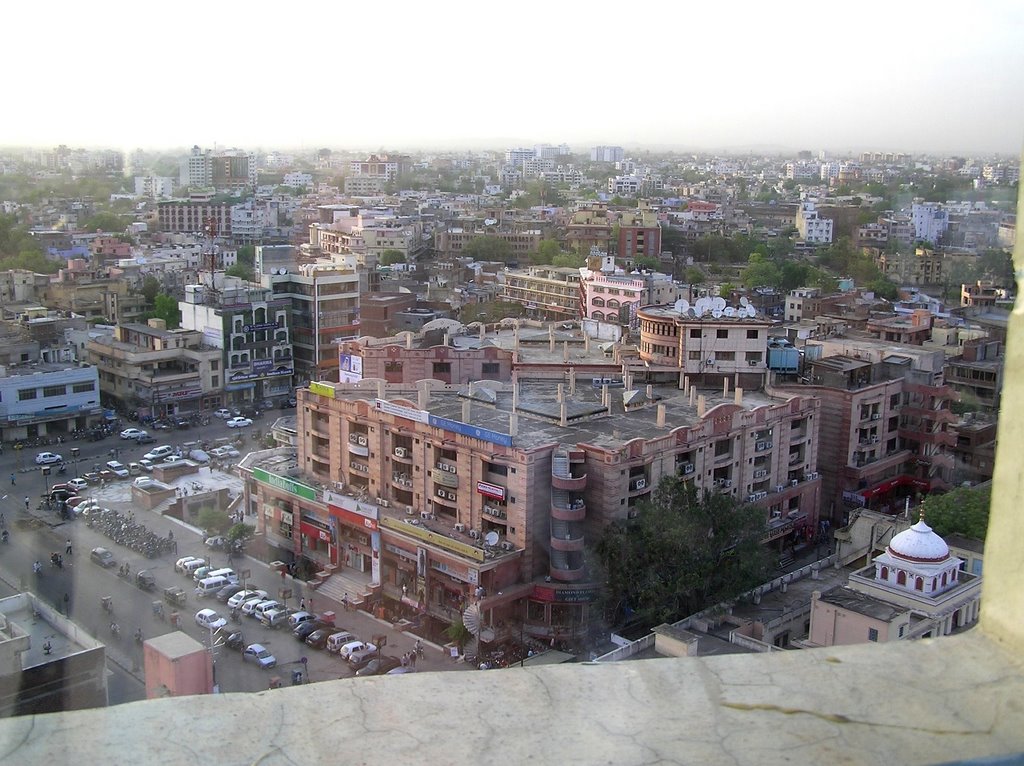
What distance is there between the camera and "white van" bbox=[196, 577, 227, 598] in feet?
13.7

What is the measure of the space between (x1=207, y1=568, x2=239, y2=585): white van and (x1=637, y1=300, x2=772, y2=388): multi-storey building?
2271 millimetres

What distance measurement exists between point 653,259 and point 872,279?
2.74m

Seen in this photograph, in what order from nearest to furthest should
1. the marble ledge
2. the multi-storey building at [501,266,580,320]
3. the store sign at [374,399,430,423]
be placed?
1. the marble ledge
2. the store sign at [374,399,430,423]
3. the multi-storey building at [501,266,580,320]

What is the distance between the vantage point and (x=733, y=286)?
11.0 metres

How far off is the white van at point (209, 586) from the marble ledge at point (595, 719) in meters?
3.87

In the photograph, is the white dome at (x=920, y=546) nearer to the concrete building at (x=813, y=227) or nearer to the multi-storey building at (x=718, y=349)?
the multi-storey building at (x=718, y=349)

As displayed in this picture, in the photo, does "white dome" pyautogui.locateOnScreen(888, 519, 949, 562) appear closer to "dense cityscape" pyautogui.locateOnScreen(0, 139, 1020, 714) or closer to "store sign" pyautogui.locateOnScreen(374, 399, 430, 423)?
"dense cityscape" pyautogui.locateOnScreen(0, 139, 1020, 714)

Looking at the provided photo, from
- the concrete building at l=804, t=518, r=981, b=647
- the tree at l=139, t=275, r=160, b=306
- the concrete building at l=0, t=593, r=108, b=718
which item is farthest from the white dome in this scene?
the tree at l=139, t=275, r=160, b=306

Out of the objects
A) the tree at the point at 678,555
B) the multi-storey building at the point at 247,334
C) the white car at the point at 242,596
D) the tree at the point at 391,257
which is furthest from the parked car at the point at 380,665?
the tree at the point at 391,257

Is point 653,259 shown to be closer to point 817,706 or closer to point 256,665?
point 256,665

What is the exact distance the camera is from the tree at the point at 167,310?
8414 mm

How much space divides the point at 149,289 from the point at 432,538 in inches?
251

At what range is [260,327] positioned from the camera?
7.74 meters

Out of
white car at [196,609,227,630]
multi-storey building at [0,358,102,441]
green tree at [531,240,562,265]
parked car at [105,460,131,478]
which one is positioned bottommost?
parked car at [105,460,131,478]
